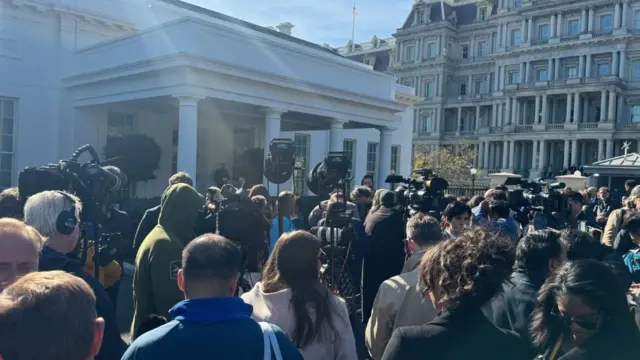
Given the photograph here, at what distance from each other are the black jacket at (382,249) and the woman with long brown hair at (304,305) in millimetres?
3255

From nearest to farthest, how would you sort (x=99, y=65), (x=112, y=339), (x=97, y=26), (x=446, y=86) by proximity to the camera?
(x=112, y=339), (x=99, y=65), (x=97, y=26), (x=446, y=86)

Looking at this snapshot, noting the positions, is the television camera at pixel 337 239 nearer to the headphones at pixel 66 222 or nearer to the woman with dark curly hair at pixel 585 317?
the headphones at pixel 66 222

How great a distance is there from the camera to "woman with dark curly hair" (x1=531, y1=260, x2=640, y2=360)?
2.14 meters

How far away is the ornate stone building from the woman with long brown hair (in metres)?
50.1

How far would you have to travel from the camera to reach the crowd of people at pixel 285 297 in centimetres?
167

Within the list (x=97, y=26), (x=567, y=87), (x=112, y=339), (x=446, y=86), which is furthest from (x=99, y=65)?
(x=446, y=86)

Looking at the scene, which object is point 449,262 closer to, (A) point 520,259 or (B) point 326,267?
(A) point 520,259

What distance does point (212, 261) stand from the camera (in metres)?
2.15

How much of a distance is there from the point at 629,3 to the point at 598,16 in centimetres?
307

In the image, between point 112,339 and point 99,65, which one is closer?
point 112,339

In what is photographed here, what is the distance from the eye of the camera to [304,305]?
2.75m

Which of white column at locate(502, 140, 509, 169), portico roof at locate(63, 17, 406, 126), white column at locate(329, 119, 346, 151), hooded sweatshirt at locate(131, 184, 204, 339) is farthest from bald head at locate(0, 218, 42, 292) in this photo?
white column at locate(502, 140, 509, 169)

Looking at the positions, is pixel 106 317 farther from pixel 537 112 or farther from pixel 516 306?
pixel 537 112

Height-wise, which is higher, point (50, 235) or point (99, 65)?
point (99, 65)
